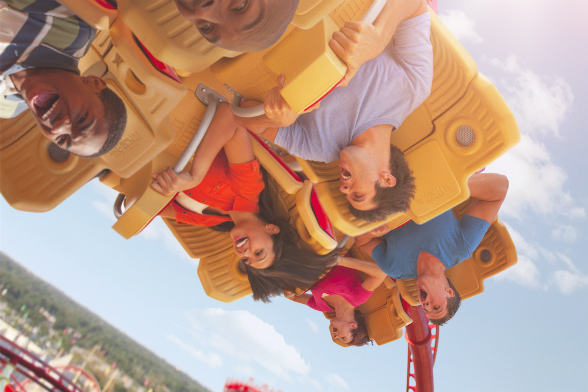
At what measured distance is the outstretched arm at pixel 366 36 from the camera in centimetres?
108

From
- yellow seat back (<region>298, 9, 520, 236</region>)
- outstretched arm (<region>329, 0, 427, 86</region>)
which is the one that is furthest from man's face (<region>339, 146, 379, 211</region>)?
outstretched arm (<region>329, 0, 427, 86</region>)

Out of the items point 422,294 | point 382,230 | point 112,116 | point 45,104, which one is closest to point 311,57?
Result: point 112,116

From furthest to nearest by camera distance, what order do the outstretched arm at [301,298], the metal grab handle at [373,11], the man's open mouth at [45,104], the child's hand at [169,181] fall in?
A: the outstretched arm at [301,298] → the child's hand at [169,181] → the metal grab handle at [373,11] → the man's open mouth at [45,104]

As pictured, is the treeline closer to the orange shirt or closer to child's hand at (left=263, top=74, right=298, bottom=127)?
the orange shirt

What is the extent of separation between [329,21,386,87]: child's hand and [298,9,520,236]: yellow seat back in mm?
339

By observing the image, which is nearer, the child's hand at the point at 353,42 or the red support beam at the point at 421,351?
the child's hand at the point at 353,42

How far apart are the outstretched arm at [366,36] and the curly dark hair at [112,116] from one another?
56cm

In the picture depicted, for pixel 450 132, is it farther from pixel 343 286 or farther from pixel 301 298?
pixel 301 298

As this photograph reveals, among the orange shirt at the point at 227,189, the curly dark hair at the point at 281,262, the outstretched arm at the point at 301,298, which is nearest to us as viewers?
the orange shirt at the point at 227,189

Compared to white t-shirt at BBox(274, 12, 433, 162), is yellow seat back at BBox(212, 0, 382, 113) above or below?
below

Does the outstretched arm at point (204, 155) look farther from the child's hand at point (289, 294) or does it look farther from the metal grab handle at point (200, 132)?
the child's hand at point (289, 294)

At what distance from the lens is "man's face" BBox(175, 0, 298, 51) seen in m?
0.77

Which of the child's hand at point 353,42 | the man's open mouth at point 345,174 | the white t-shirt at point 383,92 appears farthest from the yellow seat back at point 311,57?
the man's open mouth at point 345,174

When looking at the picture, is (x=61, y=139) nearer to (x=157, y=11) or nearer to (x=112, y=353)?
(x=157, y=11)
